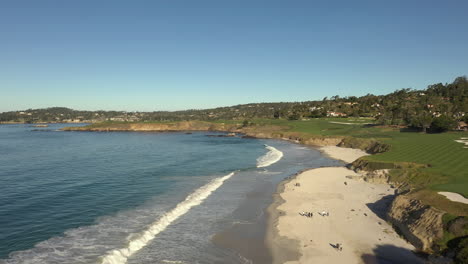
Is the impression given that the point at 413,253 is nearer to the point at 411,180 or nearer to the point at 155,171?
the point at 411,180

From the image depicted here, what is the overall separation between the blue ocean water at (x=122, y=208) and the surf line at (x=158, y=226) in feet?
0.19

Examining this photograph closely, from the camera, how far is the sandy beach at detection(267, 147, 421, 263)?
16.6m

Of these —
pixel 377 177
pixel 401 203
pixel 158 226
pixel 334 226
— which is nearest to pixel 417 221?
pixel 401 203

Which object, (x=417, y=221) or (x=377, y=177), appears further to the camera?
(x=377, y=177)

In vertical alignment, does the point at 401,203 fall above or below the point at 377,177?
above

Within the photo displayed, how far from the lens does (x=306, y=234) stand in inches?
781

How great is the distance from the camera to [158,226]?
2145 cm

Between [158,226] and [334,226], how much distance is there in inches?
500

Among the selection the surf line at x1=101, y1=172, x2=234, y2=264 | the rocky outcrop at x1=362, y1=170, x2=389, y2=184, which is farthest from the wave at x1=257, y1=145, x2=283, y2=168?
the rocky outcrop at x1=362, y1=170, x2=389, y2=184

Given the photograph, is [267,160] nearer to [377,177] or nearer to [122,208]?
[377,177]

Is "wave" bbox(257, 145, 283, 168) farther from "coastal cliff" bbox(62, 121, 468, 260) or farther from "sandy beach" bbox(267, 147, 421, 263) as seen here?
"sandy beach" bbox(267, 147, 421, 263)

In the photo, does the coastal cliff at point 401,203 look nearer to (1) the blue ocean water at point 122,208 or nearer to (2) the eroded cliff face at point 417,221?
(2) the eroded cliff face at point 417,221

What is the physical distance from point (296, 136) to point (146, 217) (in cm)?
7096

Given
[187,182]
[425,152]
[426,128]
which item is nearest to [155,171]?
[187,182]
